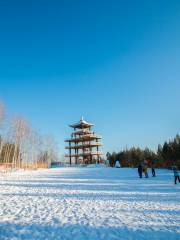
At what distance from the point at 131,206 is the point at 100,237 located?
361 centimetres

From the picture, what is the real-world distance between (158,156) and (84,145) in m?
18.2

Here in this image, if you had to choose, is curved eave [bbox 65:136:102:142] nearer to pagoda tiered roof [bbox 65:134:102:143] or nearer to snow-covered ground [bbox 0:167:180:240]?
pagoda tiered roof [bbox 65:134:102:143]

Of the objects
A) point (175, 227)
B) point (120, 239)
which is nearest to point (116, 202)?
point (175, 227)

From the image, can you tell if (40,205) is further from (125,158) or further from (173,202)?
(125,158)

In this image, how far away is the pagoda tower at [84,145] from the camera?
2340 inches

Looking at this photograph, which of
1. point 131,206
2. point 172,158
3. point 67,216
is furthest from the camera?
point 172,158

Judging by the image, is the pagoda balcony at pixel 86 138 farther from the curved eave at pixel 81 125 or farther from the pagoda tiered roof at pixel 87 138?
the curved eave at pixel 81 125

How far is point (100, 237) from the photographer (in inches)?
216

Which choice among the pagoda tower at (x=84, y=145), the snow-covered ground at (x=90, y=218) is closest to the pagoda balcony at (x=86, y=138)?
the pagoda tower at (x=84, y=145)

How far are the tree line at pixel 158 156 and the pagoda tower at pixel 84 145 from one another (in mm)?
7529

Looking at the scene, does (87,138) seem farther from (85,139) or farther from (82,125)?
(82,125)

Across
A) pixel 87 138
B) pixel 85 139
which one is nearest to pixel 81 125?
pixel 85 139

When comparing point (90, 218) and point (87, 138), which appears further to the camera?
point (87, 138)

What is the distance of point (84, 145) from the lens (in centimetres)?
5969
